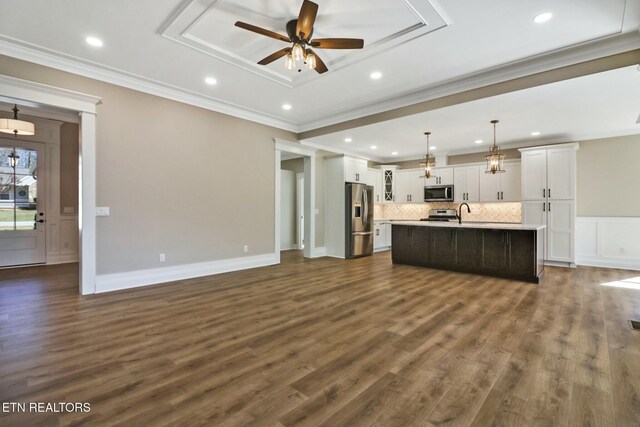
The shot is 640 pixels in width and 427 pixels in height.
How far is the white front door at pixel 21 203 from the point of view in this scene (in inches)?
228

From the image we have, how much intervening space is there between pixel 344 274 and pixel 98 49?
4664 millimetres

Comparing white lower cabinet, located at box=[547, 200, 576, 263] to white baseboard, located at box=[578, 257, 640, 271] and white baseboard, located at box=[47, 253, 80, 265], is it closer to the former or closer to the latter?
white baseboard, located at box=[578, 257, 640, 271]

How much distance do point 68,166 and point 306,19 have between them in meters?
6.70

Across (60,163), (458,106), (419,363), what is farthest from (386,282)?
(60,163)

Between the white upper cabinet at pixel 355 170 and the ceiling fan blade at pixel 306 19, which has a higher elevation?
the ceiling fan blade at pixel 306 19

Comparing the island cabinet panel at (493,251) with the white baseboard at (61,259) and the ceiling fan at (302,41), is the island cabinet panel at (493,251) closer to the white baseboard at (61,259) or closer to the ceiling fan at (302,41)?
the ceiling fan at (302,41)

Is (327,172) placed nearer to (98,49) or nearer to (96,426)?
(98,49)

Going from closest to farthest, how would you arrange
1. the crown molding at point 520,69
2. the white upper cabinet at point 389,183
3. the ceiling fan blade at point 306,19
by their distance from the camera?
the ceiling fan blade at point 306,19 < the crown molding at point 520,69 < the white upper cabinet at point 389,183

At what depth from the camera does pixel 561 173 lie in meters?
5.99

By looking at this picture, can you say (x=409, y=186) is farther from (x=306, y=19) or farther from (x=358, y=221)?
(x=306, y=19)

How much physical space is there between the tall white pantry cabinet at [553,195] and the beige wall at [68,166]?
9897 mm

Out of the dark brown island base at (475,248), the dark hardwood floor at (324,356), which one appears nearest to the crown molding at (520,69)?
the dark brown island base at (475,248)

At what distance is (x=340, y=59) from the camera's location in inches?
146

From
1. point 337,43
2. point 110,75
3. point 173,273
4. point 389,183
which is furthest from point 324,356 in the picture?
point 389,183
